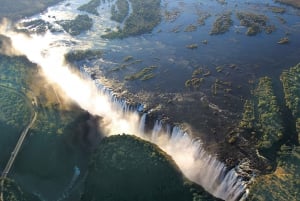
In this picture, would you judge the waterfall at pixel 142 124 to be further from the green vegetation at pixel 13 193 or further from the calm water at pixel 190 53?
the green vegetation at pixel 13 193

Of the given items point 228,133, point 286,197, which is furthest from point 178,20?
point 286,197

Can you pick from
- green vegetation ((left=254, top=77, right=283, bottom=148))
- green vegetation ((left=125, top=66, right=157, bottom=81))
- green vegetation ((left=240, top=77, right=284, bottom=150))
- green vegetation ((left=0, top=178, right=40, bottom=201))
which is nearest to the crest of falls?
green vegetation ((left=125, top=66, right=157, bottom=81))

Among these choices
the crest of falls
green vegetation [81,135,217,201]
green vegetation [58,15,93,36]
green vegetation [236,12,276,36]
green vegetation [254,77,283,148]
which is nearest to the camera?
green vegetation [81,135,217,201]

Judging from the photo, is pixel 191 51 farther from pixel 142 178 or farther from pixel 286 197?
pixel 286 197

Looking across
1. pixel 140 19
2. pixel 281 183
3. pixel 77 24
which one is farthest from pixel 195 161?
pixel 77 24

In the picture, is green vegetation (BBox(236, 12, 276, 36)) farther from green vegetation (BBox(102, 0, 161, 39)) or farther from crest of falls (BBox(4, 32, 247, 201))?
crest of falls (BBox(4, 32, 247, 201))

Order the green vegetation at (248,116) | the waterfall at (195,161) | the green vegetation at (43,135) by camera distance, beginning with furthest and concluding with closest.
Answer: the green vegetation at (43,135), the green vegetation at (248,116), the waterfall at (195,161)

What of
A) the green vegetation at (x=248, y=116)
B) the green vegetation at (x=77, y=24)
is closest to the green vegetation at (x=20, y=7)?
the green vegetation at (x=77, y=24)
